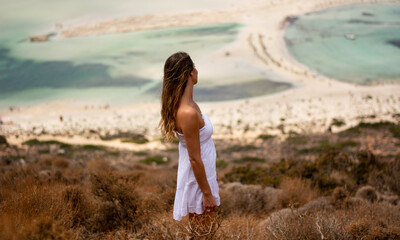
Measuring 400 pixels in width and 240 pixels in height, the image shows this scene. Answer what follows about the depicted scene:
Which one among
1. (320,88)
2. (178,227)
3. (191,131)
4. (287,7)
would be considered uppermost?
(191,131)

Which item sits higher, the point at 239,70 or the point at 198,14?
the point at 198,14

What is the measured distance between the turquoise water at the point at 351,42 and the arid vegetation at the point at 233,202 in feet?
49.5

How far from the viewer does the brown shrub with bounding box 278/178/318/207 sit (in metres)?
5.04

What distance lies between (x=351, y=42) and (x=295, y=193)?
2712 centimetres

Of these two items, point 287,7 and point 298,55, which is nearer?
point 298,55

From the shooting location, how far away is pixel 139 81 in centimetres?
2480

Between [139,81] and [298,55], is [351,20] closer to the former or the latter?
[298,55]

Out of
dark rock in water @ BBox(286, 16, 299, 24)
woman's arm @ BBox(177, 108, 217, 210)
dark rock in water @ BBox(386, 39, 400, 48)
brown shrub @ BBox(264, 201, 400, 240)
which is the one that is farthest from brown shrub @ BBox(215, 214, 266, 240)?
dark rock in water @ BBox(286, 16, 299, 24)

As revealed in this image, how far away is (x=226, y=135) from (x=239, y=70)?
12335 mm

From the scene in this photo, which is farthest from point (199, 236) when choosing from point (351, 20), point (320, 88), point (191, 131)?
point (351, 20)

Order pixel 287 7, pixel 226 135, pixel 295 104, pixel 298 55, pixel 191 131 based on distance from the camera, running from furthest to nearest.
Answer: pixel 287 7, pixel 298 55, pixel 295 104, pixel 226 135, pixel 191 131

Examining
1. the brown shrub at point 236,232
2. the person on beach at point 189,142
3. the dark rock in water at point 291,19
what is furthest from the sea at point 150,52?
the person on beach at point 189,142

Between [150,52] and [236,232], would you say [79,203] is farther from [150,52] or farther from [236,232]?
[150,52]

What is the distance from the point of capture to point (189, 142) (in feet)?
8.39
